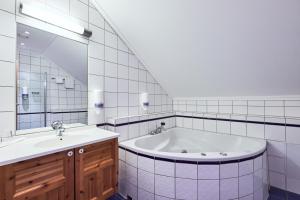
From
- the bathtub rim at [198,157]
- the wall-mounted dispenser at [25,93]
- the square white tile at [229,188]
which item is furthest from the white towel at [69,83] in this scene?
the square white tile at [229,188]

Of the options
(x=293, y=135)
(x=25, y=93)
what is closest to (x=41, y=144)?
(x=25, y=93)

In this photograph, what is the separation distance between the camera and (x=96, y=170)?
134 centimetres

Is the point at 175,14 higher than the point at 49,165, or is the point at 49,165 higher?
the point at 175,14

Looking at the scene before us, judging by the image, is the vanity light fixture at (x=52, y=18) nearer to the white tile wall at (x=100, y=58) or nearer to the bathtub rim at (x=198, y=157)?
the white tile wall at (x=100, y=58)

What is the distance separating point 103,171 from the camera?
1.41m

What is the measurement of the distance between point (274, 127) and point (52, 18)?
2.74 metres

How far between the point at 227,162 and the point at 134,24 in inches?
70.8

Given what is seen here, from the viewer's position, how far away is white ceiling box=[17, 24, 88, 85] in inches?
55.3

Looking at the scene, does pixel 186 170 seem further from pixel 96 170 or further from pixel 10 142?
pixel 10 142

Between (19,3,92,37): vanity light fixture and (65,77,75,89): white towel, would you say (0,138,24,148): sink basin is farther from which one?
(19,3,92,37): vanity light fixture

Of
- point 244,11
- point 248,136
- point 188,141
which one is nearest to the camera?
point 244,11

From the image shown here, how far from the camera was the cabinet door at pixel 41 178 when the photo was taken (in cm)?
90

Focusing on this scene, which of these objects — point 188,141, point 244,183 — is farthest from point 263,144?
point 188,141

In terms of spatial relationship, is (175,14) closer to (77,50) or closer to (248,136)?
(77,50)
